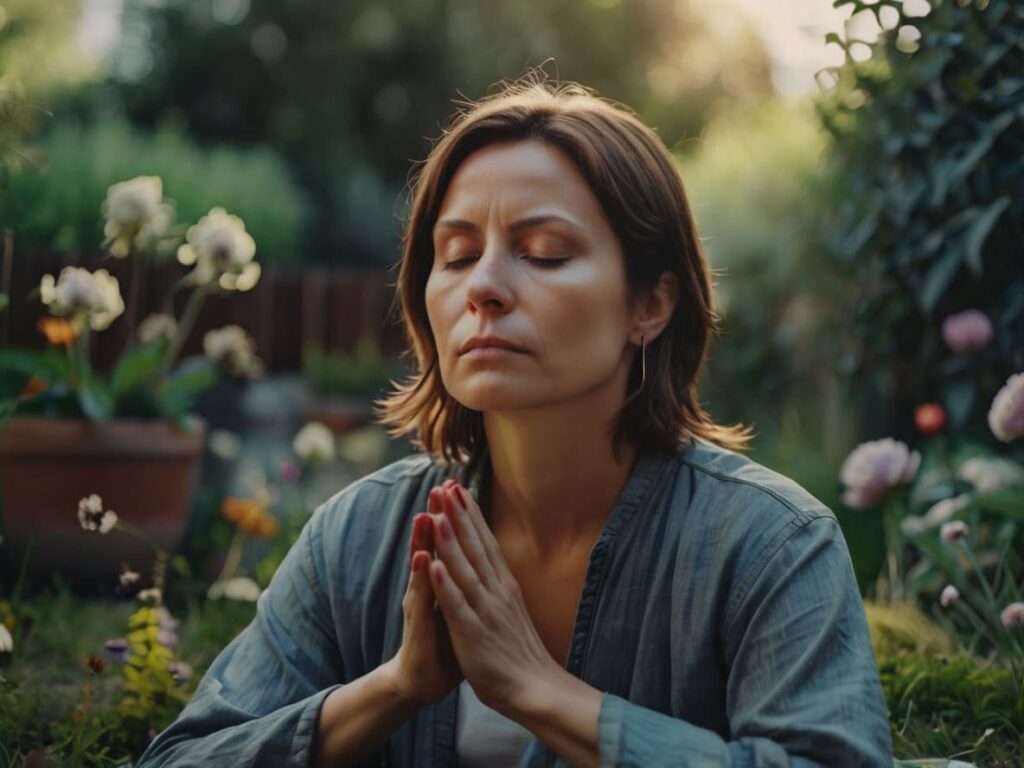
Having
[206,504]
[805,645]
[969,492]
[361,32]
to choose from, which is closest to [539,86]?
[805,645]

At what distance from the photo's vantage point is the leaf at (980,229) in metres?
3.46

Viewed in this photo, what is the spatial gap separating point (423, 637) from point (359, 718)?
0.22m

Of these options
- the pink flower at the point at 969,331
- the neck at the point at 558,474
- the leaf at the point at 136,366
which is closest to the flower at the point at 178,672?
the neck at the point at 558,474

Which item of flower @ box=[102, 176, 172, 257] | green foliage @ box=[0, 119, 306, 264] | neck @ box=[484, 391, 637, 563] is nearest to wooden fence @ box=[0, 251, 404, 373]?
green foliage @ box=[0, 119, 306, 264]

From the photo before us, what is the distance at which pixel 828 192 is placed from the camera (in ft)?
17.7

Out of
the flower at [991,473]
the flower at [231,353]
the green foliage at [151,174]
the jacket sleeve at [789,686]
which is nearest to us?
the jacket sleeve at [789,686]

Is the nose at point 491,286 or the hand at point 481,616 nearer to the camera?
the hand at point 481,616

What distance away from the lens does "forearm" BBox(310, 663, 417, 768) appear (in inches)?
74.4

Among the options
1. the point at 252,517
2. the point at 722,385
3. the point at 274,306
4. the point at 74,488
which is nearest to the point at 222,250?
the point at 252,517

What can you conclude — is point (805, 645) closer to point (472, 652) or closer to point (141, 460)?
point (472, 652)

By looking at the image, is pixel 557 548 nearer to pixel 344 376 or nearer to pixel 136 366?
pixel 136 366

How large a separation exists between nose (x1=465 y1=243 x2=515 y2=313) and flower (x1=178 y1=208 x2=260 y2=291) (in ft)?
6.39

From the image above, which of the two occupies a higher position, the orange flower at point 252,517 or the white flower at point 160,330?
the white flower at point 160,330

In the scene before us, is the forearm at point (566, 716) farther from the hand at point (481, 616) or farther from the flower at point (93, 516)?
the flower at point (93, 516)
